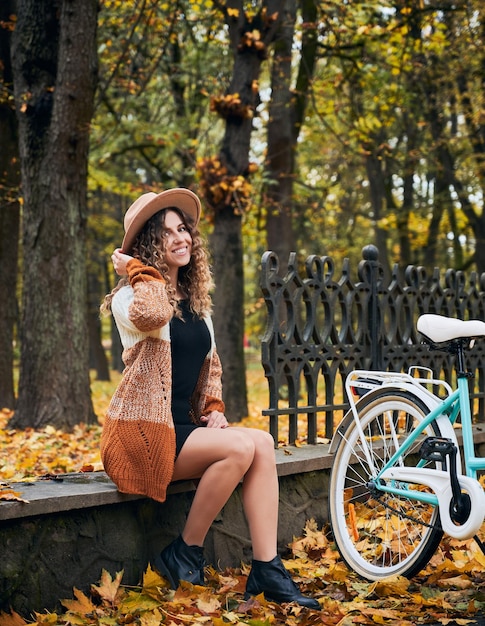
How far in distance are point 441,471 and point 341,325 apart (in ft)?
6.52

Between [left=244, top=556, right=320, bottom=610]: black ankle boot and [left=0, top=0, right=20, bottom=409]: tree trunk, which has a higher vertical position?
[left=0, top=0, right=20, bottom=409]: tree trunk

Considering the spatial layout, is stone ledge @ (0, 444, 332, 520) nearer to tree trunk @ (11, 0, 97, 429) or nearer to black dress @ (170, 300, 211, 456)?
black dress @ (170, 300, 211, 456)

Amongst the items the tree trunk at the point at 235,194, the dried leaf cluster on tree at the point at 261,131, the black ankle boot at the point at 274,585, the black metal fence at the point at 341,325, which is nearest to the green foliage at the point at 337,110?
the dried leaf cluster on tree at the point at 261,131

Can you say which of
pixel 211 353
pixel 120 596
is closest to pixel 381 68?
pixel 211 353

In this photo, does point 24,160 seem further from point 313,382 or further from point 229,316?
point 313,382

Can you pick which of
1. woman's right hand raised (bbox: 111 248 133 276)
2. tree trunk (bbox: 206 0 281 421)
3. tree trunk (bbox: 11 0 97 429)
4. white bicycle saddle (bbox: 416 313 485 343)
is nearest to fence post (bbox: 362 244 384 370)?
white bicycle saddle (bbox: 416 313 485 343)

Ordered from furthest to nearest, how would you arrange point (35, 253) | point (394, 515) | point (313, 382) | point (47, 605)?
1. point (35, 253)
2. point (313, 382)
3. point (394, 515)
4. point (47, 605)

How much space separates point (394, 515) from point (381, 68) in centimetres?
1130

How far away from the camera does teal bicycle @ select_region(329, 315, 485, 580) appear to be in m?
3.79

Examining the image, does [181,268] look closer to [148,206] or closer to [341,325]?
[148,206]

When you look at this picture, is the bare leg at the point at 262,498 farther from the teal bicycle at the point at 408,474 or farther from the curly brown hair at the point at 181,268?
the curly brown hair at the point at 181,268

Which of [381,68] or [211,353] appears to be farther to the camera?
[381,68]

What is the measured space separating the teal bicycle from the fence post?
971 mm

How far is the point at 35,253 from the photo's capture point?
853 cm
